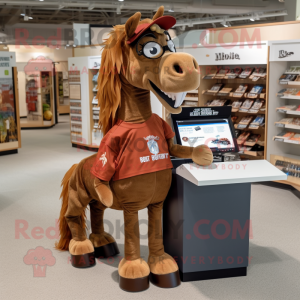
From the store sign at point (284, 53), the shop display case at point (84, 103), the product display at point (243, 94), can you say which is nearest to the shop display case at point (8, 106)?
the shop display case at point (84, 103)

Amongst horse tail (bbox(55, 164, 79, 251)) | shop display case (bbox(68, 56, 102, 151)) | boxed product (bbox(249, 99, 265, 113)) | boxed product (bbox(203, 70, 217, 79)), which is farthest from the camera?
shop display case (bbox(68, 56, 102, 151))

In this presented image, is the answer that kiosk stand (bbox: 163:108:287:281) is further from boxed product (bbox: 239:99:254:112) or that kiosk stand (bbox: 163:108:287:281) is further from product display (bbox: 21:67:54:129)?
product display (bbox: 21:67:54:129)

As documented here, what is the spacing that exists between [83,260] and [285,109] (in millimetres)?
3467

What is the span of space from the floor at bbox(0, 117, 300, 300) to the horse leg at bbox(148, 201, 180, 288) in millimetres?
69

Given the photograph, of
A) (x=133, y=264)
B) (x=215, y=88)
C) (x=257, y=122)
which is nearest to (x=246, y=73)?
(x=215, y=88)

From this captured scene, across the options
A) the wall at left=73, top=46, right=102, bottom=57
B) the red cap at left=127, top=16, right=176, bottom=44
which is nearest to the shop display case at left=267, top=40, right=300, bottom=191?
the red cap at left=127, top=16, right=176, bottom=44

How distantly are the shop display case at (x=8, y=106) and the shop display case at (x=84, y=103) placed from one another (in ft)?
4.11

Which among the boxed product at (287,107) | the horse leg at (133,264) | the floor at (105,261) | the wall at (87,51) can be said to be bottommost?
the floor at (105,261)

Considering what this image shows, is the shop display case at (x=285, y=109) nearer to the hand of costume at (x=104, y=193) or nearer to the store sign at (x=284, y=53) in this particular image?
the store sign at (x=284, y=53)

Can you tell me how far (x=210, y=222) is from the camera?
296 centimetres

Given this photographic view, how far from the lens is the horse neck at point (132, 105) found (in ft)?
9.15

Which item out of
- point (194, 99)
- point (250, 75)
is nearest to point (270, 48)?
point (250, 75)

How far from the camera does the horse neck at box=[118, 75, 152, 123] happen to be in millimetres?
2790

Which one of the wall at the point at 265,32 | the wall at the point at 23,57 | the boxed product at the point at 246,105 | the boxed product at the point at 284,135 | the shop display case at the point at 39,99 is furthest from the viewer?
the wall at the point at 23,57
